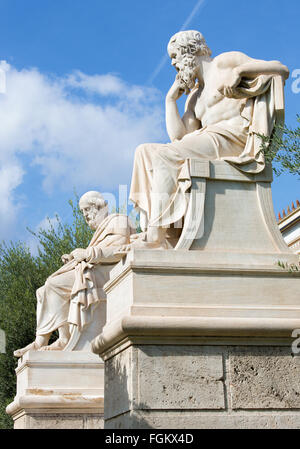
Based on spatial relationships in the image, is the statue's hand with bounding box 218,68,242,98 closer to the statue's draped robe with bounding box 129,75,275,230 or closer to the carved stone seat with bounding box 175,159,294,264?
the statue's draped robe with bounding box 129,75,275,230

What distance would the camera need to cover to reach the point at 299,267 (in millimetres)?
6012

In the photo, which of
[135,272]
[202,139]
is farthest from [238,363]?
[202,139]

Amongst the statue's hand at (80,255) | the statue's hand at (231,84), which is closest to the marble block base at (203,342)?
the statue's hand at (231,84)

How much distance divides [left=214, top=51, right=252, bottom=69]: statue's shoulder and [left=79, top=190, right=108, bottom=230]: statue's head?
408 centimetres

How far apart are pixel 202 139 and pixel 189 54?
3.61 feet

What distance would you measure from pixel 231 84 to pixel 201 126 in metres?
0.95

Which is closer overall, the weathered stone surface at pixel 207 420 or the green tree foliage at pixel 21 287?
the weathered stone surface at pixel 207 420

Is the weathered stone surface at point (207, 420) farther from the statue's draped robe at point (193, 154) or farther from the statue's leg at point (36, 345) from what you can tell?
the statue's leg at point (36, 345)

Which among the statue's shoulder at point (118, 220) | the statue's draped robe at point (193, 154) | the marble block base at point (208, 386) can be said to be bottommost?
the marble block base at point (208, 386)

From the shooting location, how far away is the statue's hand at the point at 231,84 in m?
6.49

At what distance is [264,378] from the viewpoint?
220 inches

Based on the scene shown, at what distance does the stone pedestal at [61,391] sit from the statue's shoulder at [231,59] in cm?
461

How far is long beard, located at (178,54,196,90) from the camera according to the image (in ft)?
23.3

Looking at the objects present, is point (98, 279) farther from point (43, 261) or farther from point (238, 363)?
point (43, 261)
